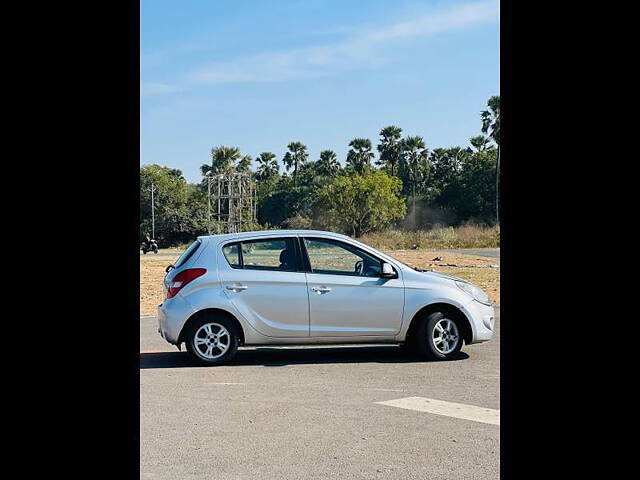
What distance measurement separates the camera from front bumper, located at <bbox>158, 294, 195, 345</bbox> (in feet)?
31.8

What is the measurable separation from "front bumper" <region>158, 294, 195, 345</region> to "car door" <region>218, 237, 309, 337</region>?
0.49 m

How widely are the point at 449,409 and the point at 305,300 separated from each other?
2.94m

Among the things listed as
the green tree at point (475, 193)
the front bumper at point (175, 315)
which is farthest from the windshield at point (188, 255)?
the green tree at point (475, 193)

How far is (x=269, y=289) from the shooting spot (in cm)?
989

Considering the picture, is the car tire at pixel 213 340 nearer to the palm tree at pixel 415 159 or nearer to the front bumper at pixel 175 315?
the front bumper at pixel 175 315

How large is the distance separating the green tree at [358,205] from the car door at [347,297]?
51.9 m

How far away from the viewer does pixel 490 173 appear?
237 ft

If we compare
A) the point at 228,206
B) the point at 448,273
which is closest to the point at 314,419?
the point at 448,273

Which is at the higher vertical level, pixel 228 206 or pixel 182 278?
pixel 228 206

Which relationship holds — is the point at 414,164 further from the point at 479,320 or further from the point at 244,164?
the point at 479,320

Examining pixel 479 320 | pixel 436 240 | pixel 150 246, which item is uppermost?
pixel 436 240

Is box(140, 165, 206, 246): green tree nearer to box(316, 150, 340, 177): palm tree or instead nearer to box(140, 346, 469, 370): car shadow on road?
box(316, 150, 340, 177): palm tree
